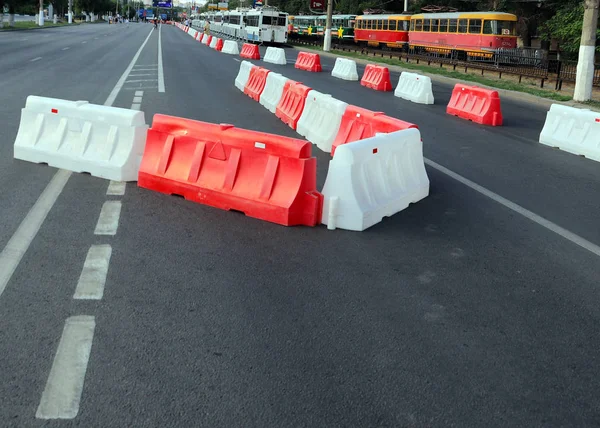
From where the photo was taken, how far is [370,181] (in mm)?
7375

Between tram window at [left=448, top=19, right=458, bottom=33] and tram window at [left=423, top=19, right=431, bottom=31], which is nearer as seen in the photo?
tram window at [left=448, top=19, right=458, bottom=33]

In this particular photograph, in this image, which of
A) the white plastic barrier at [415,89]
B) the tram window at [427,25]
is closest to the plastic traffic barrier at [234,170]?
the white plastic barrier at [415,89]

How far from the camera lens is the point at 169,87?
2050 centimetres

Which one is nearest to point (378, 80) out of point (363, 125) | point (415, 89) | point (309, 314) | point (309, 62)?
point (415, 89)

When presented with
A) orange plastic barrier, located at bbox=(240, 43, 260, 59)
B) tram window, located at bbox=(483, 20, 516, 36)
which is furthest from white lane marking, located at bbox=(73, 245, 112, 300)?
tram window, located at bbox=(483, 20, 516, 36)

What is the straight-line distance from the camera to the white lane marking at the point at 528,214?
7.00m

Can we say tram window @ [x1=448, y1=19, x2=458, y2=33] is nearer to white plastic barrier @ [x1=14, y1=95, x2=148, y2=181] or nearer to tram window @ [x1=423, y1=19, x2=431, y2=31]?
tram window @ [x1=423, y1=19, x2=431, y2=31]

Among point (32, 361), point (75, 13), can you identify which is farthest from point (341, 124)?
point (75, 13)

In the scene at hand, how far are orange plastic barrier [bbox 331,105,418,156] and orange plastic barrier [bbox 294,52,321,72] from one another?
2207 centimetres

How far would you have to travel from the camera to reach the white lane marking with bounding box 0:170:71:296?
5.51 m

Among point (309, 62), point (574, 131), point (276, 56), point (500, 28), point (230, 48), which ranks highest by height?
point (500, 28)

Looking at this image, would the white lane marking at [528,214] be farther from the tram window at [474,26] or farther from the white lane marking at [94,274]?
the tram window at [474,26]

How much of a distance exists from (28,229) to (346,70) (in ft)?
75.9

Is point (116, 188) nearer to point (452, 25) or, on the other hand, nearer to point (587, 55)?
point (587, 55)
